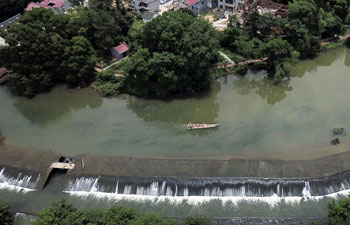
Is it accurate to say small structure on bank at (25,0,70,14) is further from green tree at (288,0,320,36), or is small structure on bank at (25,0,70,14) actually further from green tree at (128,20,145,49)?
green tree at (288,0,320,36)

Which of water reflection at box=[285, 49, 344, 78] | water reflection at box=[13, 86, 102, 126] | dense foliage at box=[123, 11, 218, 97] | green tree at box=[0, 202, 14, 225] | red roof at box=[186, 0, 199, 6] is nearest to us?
green tree at box=[0, 202, 14, 225]

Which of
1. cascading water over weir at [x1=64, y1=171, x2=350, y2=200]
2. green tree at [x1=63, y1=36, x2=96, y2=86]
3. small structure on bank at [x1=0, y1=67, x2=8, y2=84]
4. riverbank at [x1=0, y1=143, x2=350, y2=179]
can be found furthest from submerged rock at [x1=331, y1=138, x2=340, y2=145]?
small structure on bank at [x1=0, y1=67, x2=8, y2=84]

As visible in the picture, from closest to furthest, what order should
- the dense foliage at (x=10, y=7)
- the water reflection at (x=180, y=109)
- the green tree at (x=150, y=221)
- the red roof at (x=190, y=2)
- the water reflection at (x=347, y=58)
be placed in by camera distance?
the green tree at (x=150, y=221) < the water reflection at (x=180, y=109) < the water reflection at (x=347, y=58) < the red roof at (x=190, y=2) < the dense foliage at (x=10, y=7)

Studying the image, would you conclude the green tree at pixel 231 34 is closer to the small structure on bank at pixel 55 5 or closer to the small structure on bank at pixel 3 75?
the small structure on bank at pixel 55 5

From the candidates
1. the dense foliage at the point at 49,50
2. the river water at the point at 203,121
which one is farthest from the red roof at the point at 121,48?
the river water at the point at 203,121

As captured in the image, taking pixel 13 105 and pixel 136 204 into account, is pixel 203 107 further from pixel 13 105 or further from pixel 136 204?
pixel 13 105

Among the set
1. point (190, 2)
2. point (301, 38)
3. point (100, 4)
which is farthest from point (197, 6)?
point (301, 38)

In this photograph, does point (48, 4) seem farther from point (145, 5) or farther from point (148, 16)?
point (148, 16)
